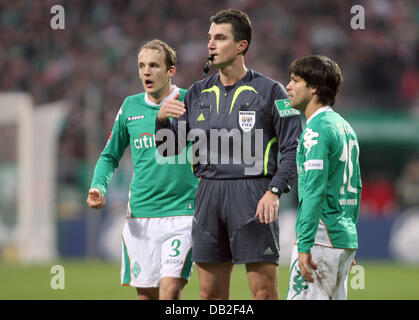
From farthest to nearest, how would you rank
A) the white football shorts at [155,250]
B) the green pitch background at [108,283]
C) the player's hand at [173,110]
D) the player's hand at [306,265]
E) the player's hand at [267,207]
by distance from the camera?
→ the green pitch background at [108,283] < the white football shorts at [155,250] < the player's hand at [173,110] < the player's hand at [267,207] < the player's hand at [306,265]

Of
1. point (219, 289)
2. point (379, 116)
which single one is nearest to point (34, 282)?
point (219, 289)

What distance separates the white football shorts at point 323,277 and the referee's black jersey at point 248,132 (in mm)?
605

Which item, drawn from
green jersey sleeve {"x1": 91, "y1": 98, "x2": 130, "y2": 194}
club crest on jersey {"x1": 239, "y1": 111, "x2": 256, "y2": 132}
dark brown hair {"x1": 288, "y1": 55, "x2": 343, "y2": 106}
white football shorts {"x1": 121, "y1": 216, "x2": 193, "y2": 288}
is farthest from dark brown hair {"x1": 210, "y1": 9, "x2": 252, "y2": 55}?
white football shorts {"x1": 121, "y1": 216, "x2": 193, "y2": 288}

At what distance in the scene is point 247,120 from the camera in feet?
16.1

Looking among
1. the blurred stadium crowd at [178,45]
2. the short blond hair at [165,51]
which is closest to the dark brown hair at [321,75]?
the short blond hair at [165,51]

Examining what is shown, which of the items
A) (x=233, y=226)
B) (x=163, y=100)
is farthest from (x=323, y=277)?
(x=163, y=100)

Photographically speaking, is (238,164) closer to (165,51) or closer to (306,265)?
(306,265)

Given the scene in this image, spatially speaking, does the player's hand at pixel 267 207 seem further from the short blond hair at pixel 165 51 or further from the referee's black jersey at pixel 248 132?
the short blond hair at pixel 165 51

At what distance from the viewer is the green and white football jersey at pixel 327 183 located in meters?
4.25

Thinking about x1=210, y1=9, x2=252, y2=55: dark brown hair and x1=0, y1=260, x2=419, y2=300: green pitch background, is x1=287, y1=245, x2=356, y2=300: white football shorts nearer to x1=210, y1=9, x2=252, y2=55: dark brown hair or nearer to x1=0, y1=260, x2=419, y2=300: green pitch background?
x1=210, y1=9, x2=252, y2=55: dark brown hair

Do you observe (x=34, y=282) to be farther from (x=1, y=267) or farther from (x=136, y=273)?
(x=136, y=273)

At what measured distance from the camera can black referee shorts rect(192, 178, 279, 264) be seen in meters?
4.82

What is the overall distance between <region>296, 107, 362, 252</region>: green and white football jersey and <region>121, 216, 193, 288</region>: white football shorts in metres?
1.45

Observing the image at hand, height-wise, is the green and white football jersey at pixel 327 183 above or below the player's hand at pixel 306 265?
above
